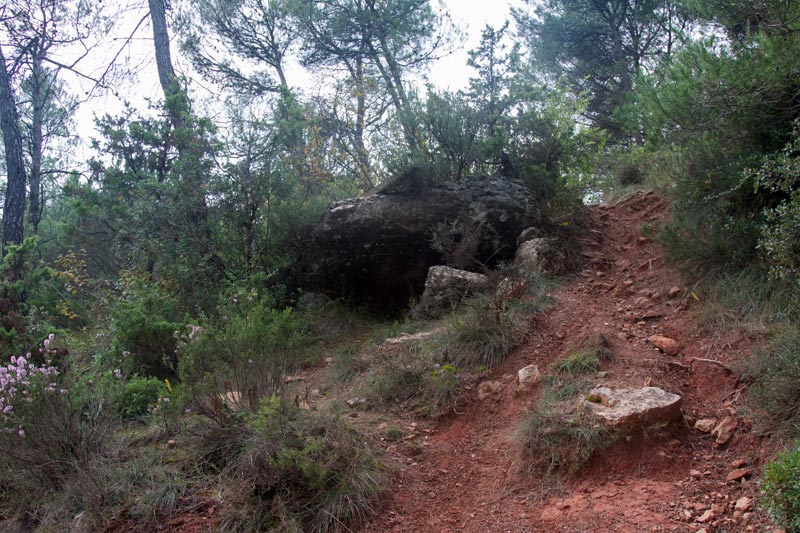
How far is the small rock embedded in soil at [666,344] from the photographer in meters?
4.61

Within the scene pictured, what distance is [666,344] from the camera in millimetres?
4660

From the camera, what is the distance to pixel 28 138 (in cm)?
1326

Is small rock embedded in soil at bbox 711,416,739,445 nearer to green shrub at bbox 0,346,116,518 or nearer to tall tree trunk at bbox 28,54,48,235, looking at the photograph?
green shrub at bbox 0,346,116,518

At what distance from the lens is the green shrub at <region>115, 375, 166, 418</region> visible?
4809 mm

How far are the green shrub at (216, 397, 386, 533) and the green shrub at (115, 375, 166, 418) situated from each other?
146cm

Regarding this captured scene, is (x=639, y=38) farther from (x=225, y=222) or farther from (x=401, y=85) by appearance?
(x=225, y=222)

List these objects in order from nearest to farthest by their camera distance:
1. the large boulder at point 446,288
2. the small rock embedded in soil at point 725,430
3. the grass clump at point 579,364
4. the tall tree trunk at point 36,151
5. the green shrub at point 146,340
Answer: the small rock embedded in soil at point 725,430 < the grass clump at point 579,364 < the green shrub at point 146,340 < the large boulder at point 446,288 < the tall tree trunk at point 36,151

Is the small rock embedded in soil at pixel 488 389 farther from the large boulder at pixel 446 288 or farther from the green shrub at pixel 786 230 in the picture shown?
the green shrub at pixel 786 230

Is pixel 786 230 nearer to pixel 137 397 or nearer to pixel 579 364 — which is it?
pixel 579 364

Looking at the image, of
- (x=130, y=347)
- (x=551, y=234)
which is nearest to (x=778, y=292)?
(x=551, y=234)

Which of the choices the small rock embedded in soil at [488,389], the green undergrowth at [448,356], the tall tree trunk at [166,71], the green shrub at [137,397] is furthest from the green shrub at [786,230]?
the tall tree trunk at [166,71]

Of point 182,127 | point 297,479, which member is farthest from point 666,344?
point 182,127

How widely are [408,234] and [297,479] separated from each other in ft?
13.6

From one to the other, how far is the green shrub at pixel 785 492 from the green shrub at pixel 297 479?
201 cm
